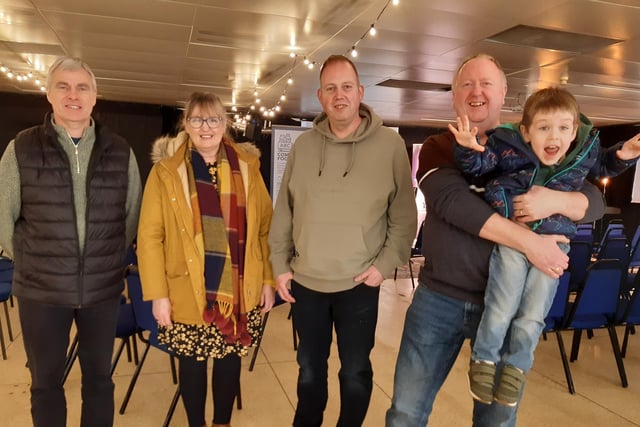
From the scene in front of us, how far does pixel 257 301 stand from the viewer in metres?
2.09

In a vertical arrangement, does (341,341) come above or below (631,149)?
below

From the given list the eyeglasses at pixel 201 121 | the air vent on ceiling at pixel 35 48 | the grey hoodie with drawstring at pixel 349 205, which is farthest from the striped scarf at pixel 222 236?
the air vent on ceiling at pixel 35 48

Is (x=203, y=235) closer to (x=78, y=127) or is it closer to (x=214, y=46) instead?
(x=78, y=127)

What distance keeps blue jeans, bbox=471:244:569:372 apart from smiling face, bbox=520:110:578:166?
301 millimetres

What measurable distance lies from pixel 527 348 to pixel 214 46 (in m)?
4.59

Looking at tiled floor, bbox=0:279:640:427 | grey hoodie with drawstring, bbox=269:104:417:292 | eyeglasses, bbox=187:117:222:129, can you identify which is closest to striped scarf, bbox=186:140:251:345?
eyeglasses, bbox=187:117:222:129

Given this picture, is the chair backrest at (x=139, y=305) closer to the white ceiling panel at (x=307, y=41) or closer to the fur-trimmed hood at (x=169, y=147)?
the fur-trimmed hood at (x=169, y=147)

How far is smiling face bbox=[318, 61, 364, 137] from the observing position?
1816mm

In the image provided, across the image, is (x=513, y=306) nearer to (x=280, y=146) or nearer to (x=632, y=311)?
(x=632, y=311)

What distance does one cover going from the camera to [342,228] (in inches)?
71.4

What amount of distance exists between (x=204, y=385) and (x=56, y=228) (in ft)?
2.93

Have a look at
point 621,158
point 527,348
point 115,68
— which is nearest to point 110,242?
point 527,348

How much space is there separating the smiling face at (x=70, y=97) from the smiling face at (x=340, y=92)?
3.09 feet

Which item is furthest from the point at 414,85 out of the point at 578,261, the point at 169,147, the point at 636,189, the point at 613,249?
the point at 636,189
